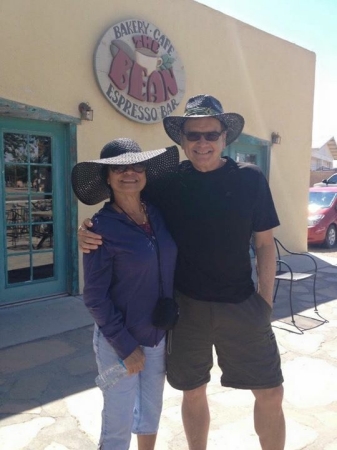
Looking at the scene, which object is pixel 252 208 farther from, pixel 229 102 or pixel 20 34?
pixel 229 102

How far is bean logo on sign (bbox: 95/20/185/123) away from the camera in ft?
17.4

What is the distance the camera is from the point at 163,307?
1877 millimetres

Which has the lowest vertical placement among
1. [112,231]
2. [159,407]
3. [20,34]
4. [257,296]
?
[159,407]

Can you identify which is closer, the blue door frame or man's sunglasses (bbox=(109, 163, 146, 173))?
man's sunglasses (bbox=(109, 163, 146, 173))

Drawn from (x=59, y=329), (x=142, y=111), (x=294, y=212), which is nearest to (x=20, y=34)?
(x=142, y=111)

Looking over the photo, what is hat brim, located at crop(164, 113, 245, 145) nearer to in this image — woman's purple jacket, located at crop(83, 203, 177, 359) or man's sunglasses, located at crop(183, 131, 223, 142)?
man's sunglasses, located at crop(183, 131, 223, 142)

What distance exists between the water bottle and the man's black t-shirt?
48cm

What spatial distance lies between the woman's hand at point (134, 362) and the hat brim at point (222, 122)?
1137mm

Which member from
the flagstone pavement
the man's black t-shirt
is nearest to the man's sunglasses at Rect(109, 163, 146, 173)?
the man's black t-shirt

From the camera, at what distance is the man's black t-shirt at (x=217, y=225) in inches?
79.7

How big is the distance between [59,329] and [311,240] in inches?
300

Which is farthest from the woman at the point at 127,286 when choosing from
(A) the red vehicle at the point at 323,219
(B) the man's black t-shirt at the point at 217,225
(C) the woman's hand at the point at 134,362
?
(A) the red vehicle at the point at 323,219

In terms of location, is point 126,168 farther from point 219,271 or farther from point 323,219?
point 323,219

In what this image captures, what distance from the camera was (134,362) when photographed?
Answer: 1.82 meters
